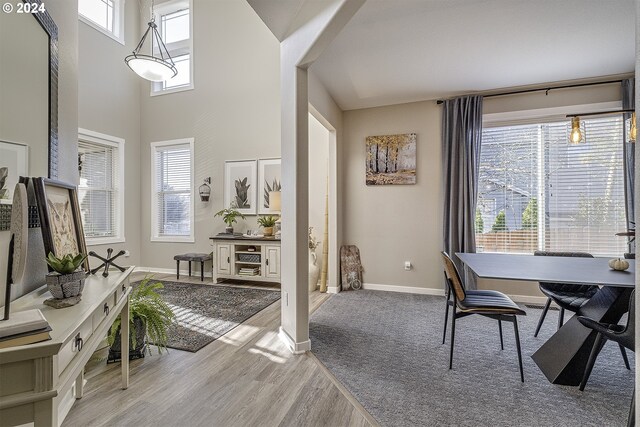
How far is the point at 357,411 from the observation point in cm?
177

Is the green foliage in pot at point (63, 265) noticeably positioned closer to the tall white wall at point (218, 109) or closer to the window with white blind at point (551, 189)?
the tall white wall at point (218, 109)

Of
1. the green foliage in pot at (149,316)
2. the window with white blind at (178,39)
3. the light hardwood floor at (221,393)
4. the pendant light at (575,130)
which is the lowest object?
the light hardwood floor at (221,393)

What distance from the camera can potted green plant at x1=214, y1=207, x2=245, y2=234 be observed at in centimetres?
527

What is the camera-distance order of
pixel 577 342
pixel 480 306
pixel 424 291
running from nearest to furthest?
pixel 577 342, pixel 480 306, pixel 424 291

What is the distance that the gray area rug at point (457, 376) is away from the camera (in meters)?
1.76

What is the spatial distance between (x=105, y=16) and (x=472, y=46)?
6314 millimetres

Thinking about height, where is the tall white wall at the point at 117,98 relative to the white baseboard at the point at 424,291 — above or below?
above

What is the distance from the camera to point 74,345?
1080 millimetres

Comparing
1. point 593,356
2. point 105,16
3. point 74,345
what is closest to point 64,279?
point 74,345

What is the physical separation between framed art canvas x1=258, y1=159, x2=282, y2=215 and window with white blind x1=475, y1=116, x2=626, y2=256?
10.3 ft

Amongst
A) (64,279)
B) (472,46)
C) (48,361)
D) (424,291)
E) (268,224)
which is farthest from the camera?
(268,224)

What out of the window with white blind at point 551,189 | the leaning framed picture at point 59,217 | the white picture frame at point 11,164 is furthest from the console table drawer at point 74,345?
the window with white blind at point 551,189

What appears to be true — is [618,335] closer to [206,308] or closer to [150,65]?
[206,308]

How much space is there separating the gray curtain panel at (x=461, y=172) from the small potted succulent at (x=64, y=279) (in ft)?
13.0
